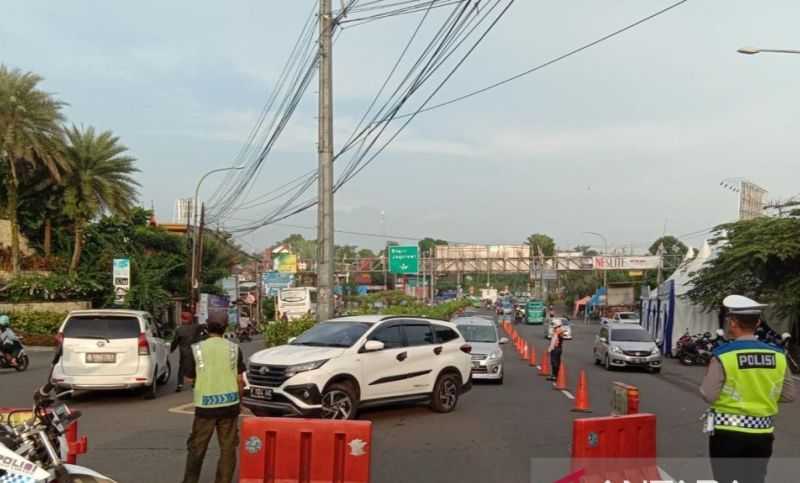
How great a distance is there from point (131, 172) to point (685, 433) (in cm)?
3453

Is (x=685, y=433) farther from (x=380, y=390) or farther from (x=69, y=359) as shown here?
(x=69, y=359)

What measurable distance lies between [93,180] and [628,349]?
2720 centimetres

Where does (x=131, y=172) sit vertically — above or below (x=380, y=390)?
above

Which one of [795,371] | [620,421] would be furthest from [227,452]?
[795,371]

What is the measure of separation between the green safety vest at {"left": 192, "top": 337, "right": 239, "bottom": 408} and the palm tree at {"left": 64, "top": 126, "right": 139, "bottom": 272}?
3431cm

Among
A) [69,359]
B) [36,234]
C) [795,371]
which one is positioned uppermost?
[36,234]

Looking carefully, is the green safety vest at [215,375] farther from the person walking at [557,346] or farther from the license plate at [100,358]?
the person walking at [557,346]

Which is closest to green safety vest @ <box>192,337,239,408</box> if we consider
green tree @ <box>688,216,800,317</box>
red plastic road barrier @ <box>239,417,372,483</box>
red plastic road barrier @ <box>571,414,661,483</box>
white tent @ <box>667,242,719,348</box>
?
red plastic road barrier @ <box>239,417,372,483</box>

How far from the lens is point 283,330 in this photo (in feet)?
62.3

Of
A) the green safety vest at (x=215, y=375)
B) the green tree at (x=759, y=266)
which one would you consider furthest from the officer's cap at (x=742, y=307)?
the green tree at (x=759, y=266)

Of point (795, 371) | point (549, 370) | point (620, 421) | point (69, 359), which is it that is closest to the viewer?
point (620, 421)

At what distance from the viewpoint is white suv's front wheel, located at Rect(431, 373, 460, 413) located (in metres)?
13.7

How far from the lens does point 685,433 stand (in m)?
12.0

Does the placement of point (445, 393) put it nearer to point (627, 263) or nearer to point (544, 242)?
point (627, 263)
